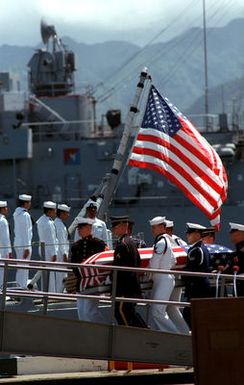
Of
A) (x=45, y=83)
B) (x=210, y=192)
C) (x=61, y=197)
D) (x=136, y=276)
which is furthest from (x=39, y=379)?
(x=45, y=83)

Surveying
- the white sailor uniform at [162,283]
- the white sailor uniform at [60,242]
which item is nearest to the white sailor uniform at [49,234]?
the white sailor uniform at [60,242]

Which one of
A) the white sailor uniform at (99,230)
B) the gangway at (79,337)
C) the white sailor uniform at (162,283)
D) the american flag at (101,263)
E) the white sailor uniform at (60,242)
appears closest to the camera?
the gangway at (79,337)

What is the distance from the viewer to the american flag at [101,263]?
38.5 ft

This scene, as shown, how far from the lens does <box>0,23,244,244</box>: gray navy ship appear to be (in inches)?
1053

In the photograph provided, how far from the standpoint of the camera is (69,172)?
27156 millimetres

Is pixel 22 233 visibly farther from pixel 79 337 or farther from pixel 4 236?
pixel 79 337

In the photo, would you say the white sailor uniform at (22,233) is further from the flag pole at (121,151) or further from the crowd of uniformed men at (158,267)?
the crowd of uniformed men at (158,267)

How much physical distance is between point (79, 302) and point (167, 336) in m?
1.10

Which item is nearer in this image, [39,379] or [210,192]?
[39,379]

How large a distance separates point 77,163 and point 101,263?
15.4 meters

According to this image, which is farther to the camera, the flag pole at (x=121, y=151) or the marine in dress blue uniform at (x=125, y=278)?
the flag pole at (x=121, y=151)

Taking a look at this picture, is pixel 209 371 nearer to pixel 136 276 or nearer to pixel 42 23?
pixel 136 276

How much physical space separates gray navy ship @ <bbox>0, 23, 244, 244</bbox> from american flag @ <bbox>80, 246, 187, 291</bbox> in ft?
46.5

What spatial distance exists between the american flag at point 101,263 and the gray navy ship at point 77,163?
14176 mm
